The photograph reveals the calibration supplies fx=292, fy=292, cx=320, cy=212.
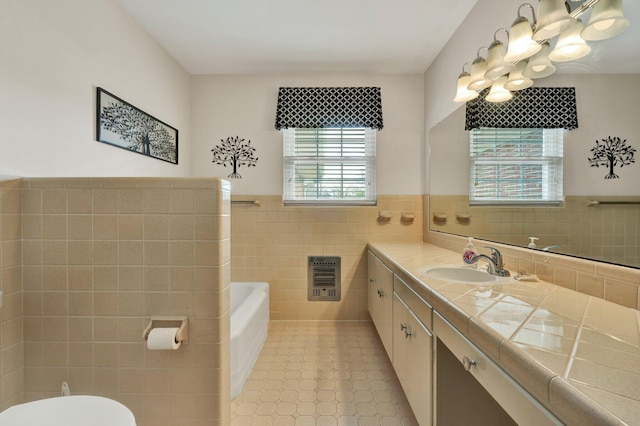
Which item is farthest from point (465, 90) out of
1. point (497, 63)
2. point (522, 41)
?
point (522, 41)

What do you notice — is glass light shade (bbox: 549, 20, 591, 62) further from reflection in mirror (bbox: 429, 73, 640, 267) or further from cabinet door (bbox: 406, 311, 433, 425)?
cabinet door (bbox: 406, 311, 433, 425)

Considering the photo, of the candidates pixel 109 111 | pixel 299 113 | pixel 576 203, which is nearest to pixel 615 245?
pixel 576 203

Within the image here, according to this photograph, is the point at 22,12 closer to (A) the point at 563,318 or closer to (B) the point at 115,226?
(B) the point at 115,226

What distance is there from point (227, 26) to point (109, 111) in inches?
41.9

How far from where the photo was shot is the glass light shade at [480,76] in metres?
1.72

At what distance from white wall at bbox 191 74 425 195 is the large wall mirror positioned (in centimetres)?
147

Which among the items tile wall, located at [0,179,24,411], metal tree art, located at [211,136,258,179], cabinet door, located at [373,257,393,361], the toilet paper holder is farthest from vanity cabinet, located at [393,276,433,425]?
metal tree art, located at [211,136,258,179]

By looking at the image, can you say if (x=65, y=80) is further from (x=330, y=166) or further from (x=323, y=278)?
(x=323, y=278)

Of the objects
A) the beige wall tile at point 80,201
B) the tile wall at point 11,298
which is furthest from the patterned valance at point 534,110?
the tile wall at point 11,298

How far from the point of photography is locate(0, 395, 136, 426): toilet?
3.03 ft

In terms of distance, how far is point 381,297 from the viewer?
7.34 feet

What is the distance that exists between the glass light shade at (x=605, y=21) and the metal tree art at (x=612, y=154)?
15.3 inches

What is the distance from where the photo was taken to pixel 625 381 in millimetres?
564

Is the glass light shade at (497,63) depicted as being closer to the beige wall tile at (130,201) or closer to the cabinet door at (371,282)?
the cabinet door at (371,282)
